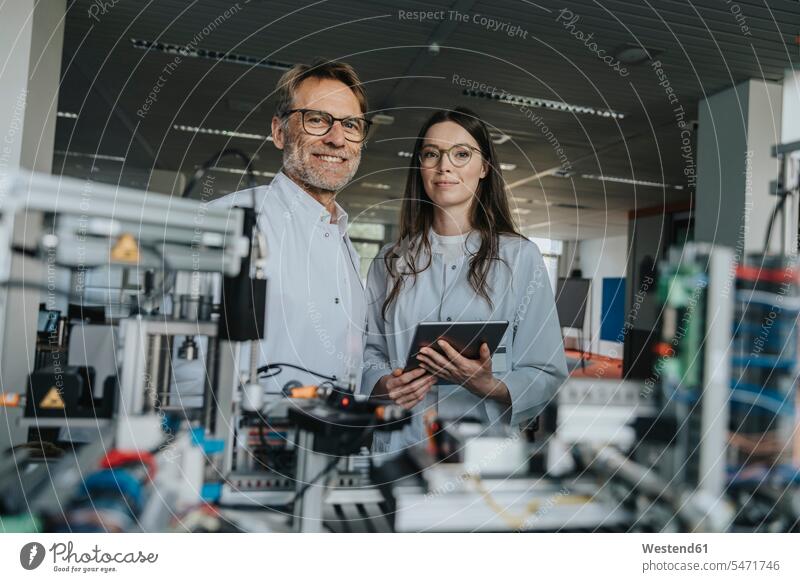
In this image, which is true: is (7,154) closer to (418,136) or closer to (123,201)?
(123,201)

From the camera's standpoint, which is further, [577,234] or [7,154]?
[577,234]

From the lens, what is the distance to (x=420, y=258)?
162cm

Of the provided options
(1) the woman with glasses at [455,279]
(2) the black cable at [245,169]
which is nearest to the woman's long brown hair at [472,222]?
(1) the woman with glasses at [455,279]

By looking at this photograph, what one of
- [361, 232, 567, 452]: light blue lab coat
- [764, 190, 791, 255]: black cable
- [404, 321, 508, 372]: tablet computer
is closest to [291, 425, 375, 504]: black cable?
[361, 232, 567, 452]: light blue lab coat

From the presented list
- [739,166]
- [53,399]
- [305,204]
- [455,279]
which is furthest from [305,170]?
[739,166]

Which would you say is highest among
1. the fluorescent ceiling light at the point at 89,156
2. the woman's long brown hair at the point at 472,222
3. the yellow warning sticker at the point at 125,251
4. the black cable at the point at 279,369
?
the fluorescent ceiling light at the point at 89,156

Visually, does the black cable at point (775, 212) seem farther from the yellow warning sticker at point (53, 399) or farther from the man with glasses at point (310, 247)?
the yellow warning sticker at point (53, 399)

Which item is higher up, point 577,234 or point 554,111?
point 554,111

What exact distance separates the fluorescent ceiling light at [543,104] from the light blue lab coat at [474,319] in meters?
0.41

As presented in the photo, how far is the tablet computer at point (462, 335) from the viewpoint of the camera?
1.50 metres

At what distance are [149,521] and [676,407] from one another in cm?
155

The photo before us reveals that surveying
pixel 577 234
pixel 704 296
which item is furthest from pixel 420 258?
pixel 704 296

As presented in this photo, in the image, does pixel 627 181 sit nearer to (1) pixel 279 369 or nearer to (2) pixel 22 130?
(1) pixel 279 369
